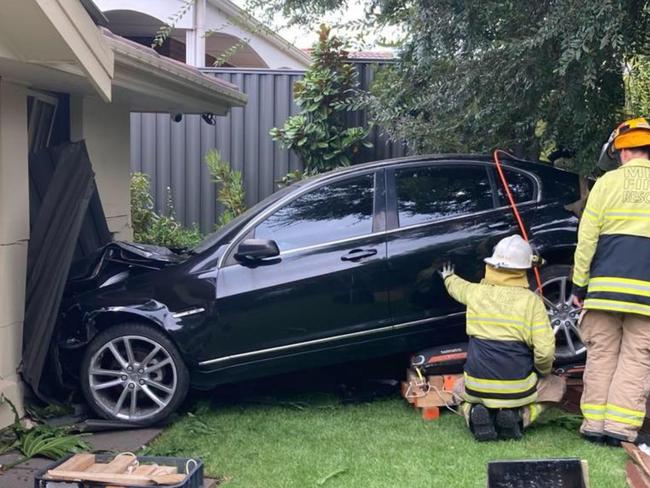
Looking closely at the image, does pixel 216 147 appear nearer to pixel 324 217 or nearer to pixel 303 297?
pixel 324 217

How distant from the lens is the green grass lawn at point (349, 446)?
15.1 ft

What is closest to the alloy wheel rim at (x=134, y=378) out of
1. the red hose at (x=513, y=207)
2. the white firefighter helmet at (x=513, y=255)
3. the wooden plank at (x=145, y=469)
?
the wooden plank at (x=145, y=469)

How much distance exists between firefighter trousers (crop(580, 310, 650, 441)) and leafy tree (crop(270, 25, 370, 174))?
526 cm

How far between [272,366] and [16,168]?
7.42 feet

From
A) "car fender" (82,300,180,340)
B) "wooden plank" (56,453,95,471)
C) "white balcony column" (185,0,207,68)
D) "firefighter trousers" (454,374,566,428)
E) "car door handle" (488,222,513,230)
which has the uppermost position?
"white balcony column" (185,0,207,68)

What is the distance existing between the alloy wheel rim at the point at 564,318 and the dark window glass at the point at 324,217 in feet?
4.70

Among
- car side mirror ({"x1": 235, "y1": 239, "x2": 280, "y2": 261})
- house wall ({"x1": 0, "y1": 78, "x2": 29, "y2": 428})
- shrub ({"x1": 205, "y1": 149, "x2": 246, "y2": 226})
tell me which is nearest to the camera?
house wall ({"x1": 0, "y1": 78, "x2": 29, "y2": 428})

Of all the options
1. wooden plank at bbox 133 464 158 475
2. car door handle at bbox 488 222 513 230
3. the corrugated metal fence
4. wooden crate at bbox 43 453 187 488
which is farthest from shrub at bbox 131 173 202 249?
wooden plank at bbox 133 464 158 475

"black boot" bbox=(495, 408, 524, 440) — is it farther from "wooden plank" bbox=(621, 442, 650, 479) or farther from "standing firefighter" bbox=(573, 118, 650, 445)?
"wooden plank" bbox=(621, 442, 650, 479)

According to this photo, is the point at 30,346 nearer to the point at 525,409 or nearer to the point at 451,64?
the point at 525,409

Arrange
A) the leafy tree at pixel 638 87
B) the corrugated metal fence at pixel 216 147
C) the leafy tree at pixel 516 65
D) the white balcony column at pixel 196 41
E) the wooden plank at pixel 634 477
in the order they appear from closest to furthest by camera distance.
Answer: the wooden plank at pixel 634 477, the leafy tree at pixel 516 65, the leafy tree at pixel 638 87, the corrugated metal fence at pixel 216 147, the white balcony column at pixel 196 41

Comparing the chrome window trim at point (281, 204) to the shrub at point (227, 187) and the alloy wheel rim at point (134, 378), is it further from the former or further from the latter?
the shrub at point (227, 187)

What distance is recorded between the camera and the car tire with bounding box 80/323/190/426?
18.6 feet

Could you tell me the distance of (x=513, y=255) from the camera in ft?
16.8
